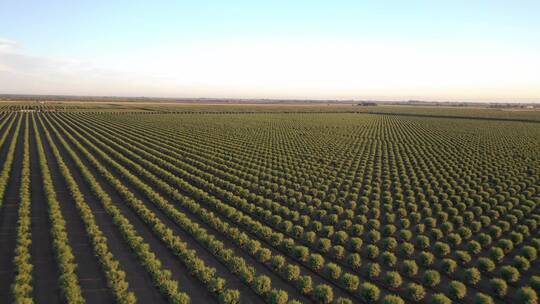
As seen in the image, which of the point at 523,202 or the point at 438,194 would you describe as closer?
the point at 523,202

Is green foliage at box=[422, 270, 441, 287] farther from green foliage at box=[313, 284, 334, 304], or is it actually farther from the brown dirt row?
the brown dirt row

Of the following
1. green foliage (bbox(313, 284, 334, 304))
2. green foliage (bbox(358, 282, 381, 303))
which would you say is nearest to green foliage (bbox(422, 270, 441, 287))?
green foliage (bbox(358, 282, 381, 303))

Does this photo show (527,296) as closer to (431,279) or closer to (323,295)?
(431,279)

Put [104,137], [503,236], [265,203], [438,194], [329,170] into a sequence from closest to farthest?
[503,236], [265,203], [438,194], [329,170], [104,137]

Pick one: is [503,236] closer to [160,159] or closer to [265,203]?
[265,203]

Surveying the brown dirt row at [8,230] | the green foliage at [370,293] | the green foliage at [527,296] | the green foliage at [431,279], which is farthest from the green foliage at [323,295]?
the brown dirt row at [8,230]

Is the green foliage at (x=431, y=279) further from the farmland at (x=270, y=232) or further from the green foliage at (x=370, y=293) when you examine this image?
the green foliage at (x=370, y=293)

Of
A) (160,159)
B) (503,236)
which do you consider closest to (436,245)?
(503,236)

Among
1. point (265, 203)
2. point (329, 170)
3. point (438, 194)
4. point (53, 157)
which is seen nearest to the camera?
point (265, 203)
